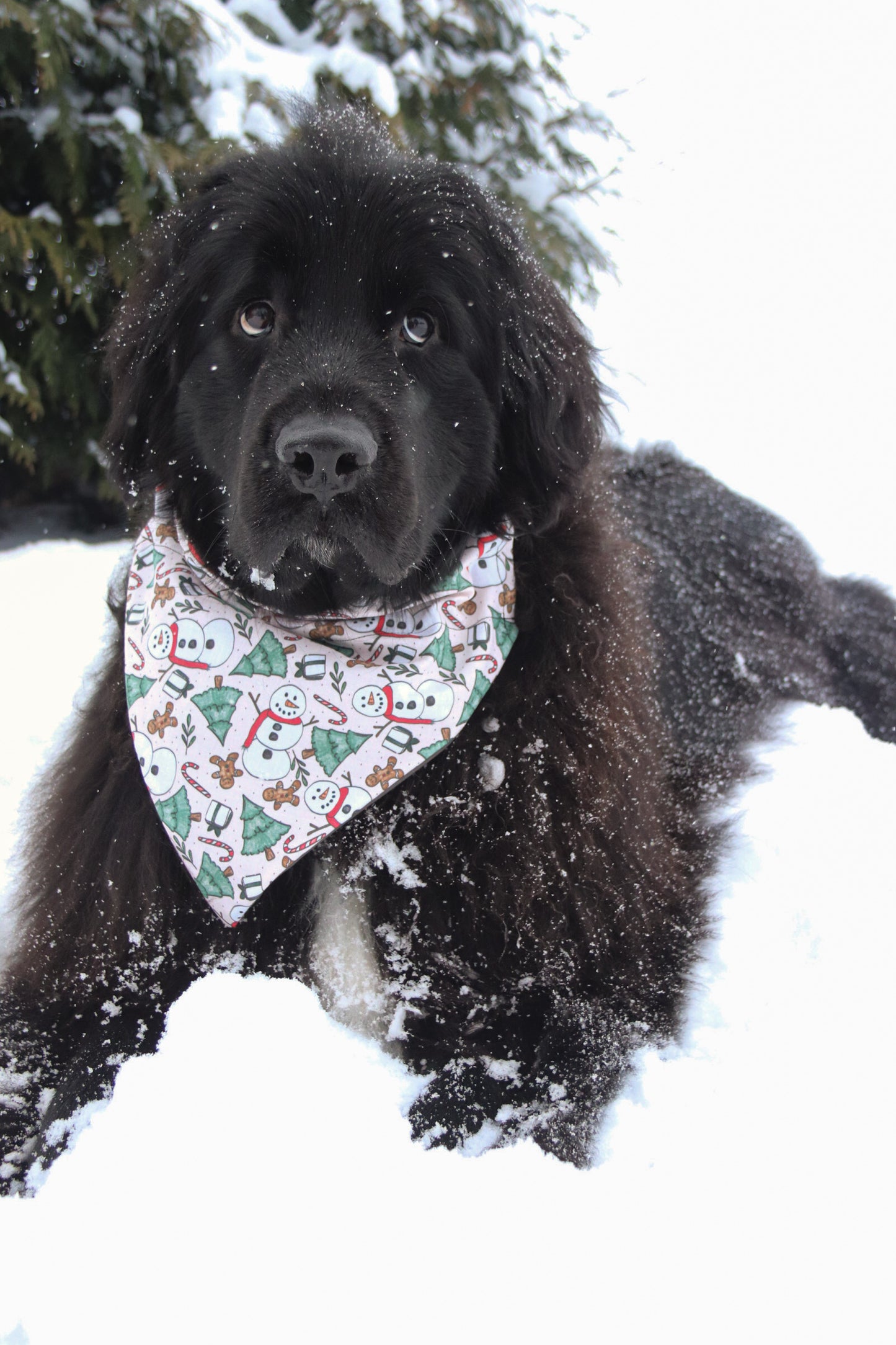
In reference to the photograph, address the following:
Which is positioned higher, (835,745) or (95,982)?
(835,745)

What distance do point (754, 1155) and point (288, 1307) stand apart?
770 mm

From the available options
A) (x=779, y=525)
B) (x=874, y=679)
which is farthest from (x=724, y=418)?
(x=874, y=679)

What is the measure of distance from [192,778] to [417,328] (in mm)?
1075

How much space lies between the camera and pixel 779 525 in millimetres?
3834

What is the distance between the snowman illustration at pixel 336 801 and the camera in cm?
197

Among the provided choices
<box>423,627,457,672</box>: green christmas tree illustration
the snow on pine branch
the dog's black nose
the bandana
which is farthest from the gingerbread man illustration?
the snow on pine branch

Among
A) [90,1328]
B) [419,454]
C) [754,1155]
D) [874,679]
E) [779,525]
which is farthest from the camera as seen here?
[779,525]

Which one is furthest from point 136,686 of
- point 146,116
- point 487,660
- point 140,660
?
point 146,116

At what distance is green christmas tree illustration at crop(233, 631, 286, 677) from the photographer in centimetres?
205

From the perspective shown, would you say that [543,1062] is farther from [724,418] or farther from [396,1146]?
[724,418]

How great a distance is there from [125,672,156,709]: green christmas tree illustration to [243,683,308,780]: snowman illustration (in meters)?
0.25

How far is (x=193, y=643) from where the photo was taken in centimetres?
205

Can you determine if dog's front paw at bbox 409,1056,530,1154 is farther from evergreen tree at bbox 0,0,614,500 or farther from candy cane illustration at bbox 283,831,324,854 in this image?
evergreen tree at bbox 0,0,614,500

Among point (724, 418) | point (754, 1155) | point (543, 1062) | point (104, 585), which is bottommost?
point (104, 585)
